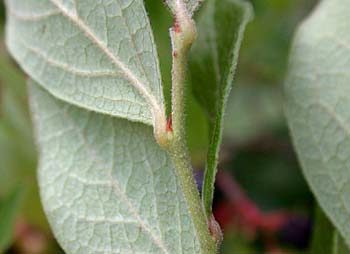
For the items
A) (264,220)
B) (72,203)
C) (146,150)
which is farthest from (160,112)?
(264,220)

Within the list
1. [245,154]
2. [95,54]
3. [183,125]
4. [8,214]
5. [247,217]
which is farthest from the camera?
[245,154]

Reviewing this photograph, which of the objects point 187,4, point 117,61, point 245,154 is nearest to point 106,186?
point 117,61

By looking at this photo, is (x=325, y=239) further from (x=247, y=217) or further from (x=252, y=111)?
(x=252, y=111)

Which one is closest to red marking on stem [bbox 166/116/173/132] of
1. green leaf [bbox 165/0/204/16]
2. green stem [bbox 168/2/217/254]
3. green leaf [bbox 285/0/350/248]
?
green stem [bbox 168/2/217/254]

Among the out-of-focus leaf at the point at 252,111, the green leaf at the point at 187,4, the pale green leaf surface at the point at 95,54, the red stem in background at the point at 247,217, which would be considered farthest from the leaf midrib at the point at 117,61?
the out-of-focus leaf at the point at 252,111

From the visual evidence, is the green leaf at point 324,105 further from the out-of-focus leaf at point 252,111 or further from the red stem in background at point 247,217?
the out-of-focus leaf at point 252,111

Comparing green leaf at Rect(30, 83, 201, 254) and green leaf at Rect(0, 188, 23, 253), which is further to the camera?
green leaf at Rect(0, 188, 23, 253)

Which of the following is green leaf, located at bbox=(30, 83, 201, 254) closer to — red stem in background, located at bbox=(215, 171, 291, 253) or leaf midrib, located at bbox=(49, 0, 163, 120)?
leaf midrib, located at bbox=(49, 0, 163, 120)
